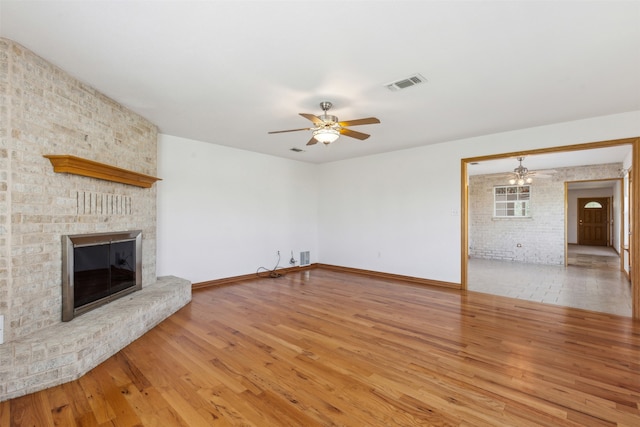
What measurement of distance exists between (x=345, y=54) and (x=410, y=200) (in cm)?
388

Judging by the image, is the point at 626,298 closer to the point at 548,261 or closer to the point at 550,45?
the point at 548,261

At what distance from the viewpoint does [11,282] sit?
2.31 metres

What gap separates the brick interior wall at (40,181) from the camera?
2.30 metres

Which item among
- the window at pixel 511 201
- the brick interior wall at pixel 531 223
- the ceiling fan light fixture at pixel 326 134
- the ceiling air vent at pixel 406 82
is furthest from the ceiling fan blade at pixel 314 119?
the window at pixel 511 201

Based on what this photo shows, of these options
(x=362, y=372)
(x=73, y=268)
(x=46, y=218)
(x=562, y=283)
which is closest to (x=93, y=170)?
(x=46, y=218)

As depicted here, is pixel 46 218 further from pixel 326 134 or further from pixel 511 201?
pixel 511 201

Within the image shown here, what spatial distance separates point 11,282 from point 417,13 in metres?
3.56

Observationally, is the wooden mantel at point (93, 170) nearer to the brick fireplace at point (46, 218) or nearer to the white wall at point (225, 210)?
the brick fireplace at point (46, 218)

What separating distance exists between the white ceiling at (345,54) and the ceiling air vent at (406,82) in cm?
7

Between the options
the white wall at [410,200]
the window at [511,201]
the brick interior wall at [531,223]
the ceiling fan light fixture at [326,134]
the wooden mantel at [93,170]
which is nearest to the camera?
the wooden mantel at [93,170]

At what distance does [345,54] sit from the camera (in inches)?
94.8

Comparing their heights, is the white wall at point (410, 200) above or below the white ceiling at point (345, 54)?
below

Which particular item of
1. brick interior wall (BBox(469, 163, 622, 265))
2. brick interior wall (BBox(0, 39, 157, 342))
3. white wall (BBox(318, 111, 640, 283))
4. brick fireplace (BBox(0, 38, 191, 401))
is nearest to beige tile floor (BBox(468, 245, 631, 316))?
brick interior wall (BBox(469, 163, 622, 265))

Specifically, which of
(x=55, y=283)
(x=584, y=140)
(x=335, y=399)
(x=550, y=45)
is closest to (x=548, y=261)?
(x=584, y=140)
